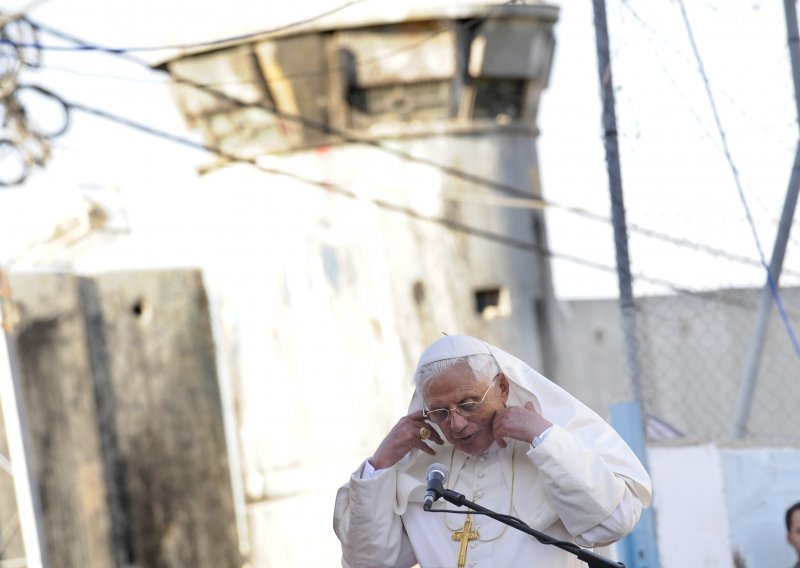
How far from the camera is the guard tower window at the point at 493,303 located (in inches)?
422

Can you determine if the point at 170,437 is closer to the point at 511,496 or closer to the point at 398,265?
the point at 398,265

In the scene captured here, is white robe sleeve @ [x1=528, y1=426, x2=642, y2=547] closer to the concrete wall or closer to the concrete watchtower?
the concrete wall

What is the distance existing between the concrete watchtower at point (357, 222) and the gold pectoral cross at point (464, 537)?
6.85 meters

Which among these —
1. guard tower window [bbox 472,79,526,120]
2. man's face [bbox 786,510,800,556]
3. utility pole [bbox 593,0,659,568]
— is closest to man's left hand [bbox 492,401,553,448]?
utility pole [bbox 593,0,659,568]

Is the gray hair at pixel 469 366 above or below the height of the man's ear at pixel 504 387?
above

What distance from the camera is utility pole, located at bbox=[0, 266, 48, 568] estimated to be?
7.75m

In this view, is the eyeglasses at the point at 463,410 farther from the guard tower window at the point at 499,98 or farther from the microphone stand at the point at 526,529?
the guard tower window at the point at 499,98

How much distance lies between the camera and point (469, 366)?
11.6ft

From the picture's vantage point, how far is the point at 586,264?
32.6 ft

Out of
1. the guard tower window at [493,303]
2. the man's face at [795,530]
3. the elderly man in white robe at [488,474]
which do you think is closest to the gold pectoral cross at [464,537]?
the elderly man in white robe at [488,474]

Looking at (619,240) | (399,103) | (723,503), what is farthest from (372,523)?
(399,103)

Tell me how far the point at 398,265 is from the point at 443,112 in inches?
53.6

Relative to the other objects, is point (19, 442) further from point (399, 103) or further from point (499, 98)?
point (499, 98)

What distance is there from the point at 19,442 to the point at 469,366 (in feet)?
16.4
